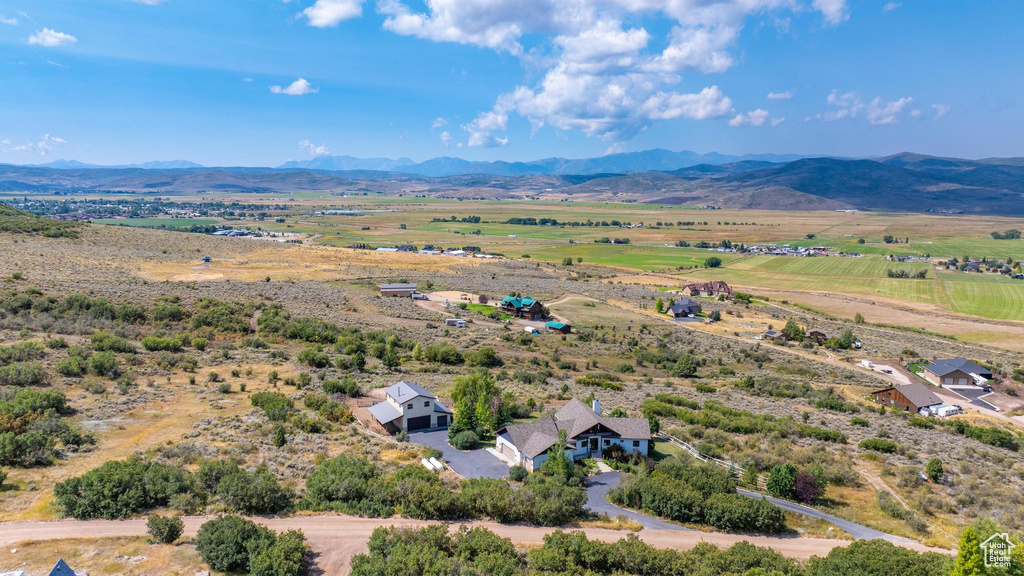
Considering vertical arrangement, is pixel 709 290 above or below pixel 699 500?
below

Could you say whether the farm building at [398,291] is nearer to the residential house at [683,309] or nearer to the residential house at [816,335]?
the residential house at [683,309]

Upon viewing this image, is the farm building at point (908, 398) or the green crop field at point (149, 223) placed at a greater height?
the green crop field at point (149, 223)

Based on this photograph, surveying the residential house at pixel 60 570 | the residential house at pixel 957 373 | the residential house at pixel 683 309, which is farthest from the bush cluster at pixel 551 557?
the residential house at pixel 683 309

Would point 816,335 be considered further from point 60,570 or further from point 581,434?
point 60,570

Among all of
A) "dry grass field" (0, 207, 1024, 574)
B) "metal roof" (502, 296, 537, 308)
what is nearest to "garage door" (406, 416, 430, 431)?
"dry grass field" (0, 207, 1024, 574)

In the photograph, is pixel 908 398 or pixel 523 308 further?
pixel 523 308

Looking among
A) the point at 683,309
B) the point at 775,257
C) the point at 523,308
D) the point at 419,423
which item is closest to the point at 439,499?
the point at 419,423
